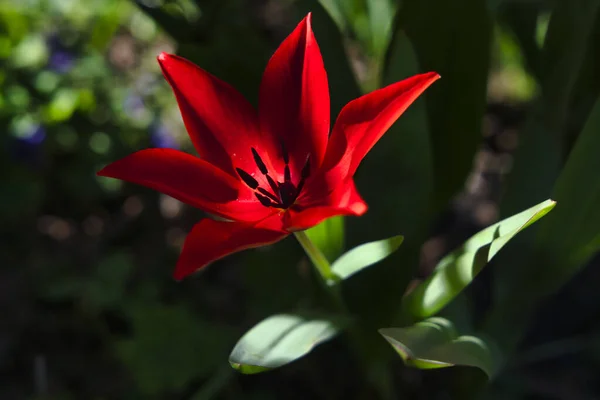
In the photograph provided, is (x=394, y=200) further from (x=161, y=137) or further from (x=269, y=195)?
(x=161, y=137)

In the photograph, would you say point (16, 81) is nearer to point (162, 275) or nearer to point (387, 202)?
point (162, 275)

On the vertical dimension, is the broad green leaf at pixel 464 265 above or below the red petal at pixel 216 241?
below

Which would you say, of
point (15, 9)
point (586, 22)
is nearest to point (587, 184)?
point (586, 22)

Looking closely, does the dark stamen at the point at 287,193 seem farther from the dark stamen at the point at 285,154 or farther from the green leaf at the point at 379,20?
the green leaf at the point at 379,20

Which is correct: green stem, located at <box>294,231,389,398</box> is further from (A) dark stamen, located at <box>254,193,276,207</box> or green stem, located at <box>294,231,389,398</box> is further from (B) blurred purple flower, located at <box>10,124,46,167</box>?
(B) blurred purple flower, located at <box>10,124,46,167</box>

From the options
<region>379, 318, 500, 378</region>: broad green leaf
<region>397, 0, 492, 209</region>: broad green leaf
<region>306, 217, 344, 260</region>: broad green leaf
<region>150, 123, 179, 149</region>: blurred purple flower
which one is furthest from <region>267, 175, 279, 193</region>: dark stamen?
<region>150, 123, 179, 149</region>: blurred purple flower

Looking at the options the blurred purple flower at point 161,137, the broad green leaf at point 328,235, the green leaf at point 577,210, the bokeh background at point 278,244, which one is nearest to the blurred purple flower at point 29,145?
the bokeh background at point 278,244
